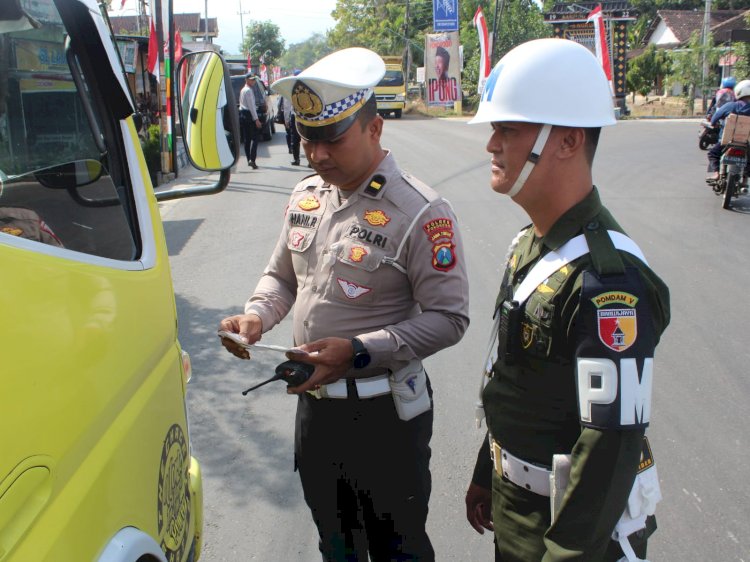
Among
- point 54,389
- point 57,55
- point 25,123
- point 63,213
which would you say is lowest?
point 54,389

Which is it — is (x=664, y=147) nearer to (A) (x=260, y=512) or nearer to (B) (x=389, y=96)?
(A) (x=260, y=512)

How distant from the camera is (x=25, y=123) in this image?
2045mm

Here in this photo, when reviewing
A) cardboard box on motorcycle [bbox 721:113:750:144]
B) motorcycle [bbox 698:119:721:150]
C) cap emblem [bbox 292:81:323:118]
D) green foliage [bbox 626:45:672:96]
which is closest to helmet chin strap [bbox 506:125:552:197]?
cap emblem [bbox 292:81:323:118]

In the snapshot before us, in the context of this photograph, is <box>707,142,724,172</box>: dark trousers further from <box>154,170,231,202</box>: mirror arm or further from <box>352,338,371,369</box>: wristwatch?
<box>352,338,371,369</box>: wristwatch

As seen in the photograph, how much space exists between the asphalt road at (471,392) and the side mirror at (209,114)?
5.45ft

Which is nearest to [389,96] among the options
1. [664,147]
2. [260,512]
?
[664,147]

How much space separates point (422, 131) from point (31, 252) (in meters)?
23.0

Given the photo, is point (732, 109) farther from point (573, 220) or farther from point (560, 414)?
point (560, 414)

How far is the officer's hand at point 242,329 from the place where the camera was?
85.4 inches

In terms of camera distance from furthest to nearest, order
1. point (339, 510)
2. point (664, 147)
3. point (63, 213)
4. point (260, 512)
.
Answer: point (664, 147)
point (260, 512)
point (339, 510)
point (63, 213)

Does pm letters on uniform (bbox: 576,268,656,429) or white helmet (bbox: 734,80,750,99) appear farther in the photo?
white helmet (bbox: 734,80,750,99)

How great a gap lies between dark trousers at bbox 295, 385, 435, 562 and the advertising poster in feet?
103

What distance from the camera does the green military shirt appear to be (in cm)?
146

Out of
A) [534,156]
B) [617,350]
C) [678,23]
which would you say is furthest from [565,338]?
[678,23]
